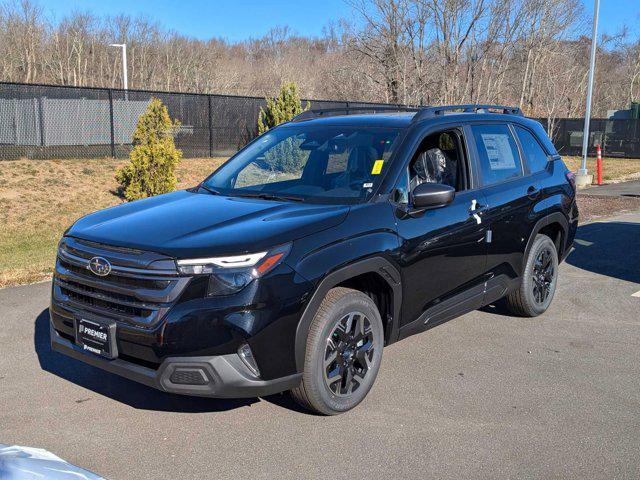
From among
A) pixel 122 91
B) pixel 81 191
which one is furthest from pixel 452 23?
pixel 81 191

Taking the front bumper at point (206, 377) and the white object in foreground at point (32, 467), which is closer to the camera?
the white object in foreground at point (32, 467)

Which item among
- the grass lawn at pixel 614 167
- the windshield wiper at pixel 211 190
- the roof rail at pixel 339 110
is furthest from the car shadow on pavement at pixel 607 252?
the grass lawn at pixel 614 167

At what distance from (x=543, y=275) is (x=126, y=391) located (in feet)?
12.8

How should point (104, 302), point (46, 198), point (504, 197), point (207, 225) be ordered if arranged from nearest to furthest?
point (104, 302), point (207, 225), point (504, 197), point (46, 198)

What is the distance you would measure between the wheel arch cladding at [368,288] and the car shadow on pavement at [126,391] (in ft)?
2.91

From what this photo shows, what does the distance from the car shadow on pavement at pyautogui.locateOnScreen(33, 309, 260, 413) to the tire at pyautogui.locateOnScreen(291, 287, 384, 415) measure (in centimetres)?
63

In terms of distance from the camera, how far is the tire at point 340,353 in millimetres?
3775

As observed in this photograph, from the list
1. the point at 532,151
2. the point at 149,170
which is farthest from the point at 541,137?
the point at 149,170

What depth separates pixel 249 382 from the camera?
11.5 ft

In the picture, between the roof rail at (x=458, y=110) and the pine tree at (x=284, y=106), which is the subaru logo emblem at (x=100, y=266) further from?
the pine tree at (x=284, y=106)

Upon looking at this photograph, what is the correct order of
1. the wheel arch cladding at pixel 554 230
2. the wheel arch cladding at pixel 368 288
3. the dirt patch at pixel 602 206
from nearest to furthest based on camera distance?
1. the wheel arch cladding at pixel 368 288
2. the wheel arch cladding at pixel 554 230
3. the dirt patch at pixel 602 206

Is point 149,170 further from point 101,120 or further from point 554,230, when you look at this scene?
point 554,230

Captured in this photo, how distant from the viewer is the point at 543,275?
6.14 m

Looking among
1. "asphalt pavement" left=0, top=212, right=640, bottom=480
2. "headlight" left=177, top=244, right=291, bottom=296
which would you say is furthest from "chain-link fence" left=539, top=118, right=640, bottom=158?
"headlight" left=177, top=244, right=291, bottom=296
